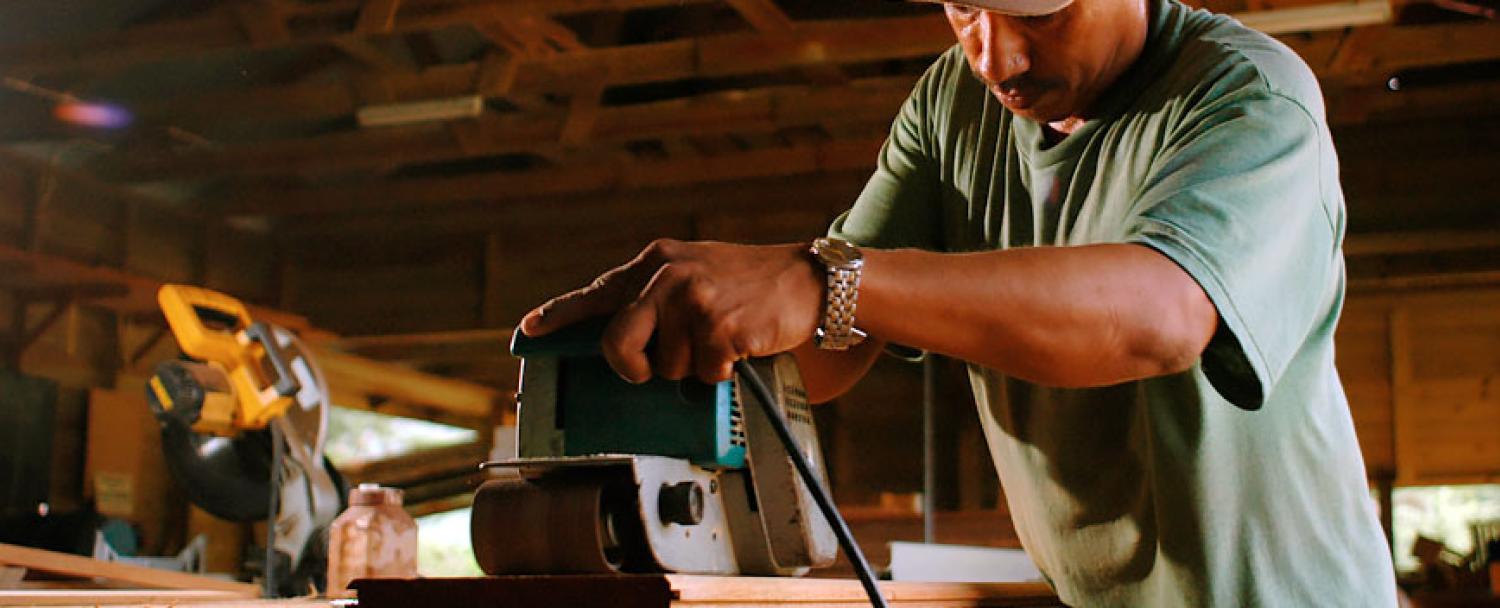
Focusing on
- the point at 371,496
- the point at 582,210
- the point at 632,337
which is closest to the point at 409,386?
the point at 582,210

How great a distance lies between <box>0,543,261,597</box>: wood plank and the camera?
3391mm

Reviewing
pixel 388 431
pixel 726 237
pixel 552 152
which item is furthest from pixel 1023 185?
pixel 388 431

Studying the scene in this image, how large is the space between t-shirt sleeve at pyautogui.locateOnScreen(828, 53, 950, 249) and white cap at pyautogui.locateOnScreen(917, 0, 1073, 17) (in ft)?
1.53

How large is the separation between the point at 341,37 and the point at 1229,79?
4.40 meters

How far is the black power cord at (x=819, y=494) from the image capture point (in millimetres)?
1050

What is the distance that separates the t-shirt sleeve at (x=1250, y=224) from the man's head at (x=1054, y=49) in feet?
0.60

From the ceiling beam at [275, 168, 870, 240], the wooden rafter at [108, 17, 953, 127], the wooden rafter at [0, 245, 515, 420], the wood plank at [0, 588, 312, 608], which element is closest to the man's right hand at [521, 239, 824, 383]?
the wood plank at [0, 588, 312, 608]

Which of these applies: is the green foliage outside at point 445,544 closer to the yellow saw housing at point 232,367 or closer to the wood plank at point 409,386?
the wood plank at point 409,386

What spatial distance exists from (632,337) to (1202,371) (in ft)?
1.63

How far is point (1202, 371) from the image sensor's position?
123 cm

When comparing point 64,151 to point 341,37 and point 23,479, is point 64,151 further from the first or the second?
point 341,37

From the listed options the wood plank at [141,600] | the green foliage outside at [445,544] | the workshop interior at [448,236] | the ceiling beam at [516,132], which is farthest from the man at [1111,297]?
the green foliage outside at [445,544]

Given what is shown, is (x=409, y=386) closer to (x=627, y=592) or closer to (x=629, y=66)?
(x=629, y=66)

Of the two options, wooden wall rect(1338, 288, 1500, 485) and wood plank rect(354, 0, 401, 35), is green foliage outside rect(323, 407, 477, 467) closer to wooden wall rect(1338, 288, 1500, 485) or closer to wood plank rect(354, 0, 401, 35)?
wood plank rect(354, 0, 401, 35)
